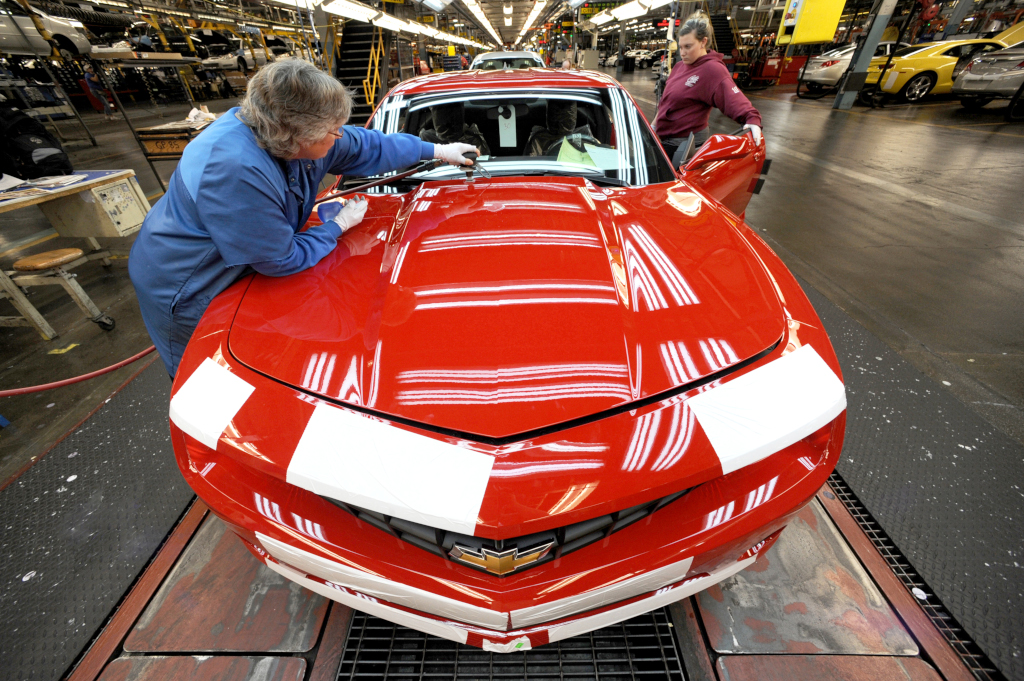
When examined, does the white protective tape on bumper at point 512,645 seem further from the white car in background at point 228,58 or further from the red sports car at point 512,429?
the white car in background at point 228,58

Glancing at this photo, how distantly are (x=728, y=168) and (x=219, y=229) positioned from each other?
2.00 m

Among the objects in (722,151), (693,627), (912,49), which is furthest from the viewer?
(912,49)

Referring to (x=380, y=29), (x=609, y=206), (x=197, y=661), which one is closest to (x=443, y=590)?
(x=197, y=661)

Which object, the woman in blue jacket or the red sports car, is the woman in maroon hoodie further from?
the woman in blue jacket

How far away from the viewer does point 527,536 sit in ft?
2.51

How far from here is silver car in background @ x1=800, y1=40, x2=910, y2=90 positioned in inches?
→ 413

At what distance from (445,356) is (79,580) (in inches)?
58.2

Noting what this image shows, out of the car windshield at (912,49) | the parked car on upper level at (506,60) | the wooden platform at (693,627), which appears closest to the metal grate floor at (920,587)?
the wooden platform at (693,627)

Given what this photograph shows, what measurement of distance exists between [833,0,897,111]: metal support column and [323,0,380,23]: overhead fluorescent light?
33.4 ft

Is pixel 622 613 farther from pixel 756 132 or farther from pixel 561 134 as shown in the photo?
pixel 756 132

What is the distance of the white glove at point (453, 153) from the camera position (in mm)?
1609

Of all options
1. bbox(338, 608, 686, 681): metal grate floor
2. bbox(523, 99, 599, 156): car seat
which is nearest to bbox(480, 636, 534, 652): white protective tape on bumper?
bbox(338, 608, 686, 681): metal grate floor

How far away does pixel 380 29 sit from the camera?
10.3 metres

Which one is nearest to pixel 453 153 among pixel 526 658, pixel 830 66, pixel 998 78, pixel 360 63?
pixel 526 658
